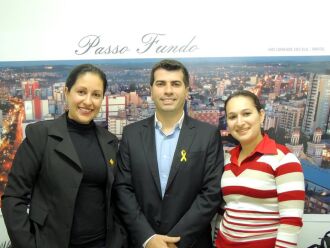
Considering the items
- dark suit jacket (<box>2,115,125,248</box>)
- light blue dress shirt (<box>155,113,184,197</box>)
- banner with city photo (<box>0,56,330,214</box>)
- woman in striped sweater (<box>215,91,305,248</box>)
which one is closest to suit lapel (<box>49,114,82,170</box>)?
dark suit jacket (<box>2,115,125,248</box>)

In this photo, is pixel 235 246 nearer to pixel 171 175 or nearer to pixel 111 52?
pixel 171 175

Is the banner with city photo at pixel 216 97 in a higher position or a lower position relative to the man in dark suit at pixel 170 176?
higher

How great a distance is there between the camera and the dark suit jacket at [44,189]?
1.51 metres

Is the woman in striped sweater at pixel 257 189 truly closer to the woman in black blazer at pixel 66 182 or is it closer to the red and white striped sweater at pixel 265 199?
the red and white striped sweater at pixel 265 199

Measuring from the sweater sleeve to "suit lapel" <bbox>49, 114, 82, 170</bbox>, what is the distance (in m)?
0.99

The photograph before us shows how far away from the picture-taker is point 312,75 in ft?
7.14

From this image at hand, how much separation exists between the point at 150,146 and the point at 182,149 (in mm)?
188

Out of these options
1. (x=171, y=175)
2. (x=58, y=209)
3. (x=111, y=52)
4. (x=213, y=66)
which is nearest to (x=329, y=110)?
(x=213, y=66)

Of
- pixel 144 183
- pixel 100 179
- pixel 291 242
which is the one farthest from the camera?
pixel 144 183

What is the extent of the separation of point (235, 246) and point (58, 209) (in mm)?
919

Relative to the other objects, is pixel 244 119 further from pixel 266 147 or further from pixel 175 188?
pixel 175 188

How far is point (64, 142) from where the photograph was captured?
158 centimetres

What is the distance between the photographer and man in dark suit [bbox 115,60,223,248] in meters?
1.74

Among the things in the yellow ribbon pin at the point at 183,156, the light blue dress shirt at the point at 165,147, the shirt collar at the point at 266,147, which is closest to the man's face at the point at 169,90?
the light blue dress shirt at the point at 165,147
